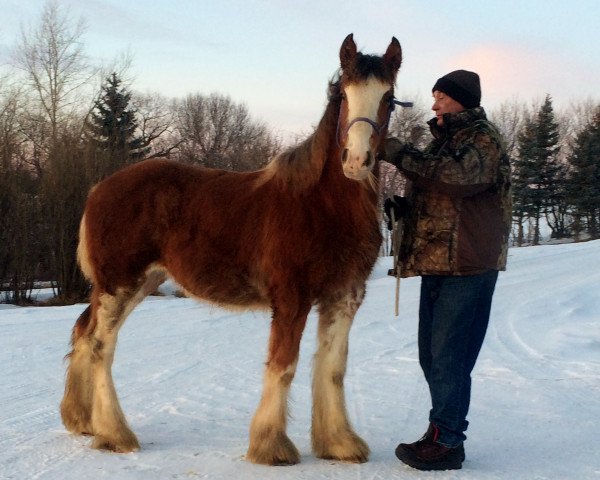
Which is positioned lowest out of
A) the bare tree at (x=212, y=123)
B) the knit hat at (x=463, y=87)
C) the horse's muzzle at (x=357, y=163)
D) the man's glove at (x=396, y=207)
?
the man's glove at (x=396, y=207)

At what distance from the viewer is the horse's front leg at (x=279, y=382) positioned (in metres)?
3.71

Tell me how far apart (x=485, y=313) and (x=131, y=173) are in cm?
275

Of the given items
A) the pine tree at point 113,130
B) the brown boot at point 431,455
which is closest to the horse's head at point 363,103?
the brown boot at point 431,455

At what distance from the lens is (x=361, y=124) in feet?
10.9

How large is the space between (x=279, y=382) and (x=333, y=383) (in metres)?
0.43

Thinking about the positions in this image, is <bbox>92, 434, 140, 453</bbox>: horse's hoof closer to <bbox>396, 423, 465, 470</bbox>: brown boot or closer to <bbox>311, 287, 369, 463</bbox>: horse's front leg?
<bbox>311, 287, 369, 463</bbox>: horse's front leg

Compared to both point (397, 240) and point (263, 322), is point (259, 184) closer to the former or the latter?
point (397, 240)

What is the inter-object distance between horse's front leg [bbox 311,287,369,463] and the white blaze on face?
97 centimetres

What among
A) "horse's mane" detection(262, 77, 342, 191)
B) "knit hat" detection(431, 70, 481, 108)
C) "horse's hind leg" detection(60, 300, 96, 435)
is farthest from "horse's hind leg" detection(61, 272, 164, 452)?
"knit hat" detection(431, 70, 481, 108)

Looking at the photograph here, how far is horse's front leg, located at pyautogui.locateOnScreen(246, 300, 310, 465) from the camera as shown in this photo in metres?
3.71

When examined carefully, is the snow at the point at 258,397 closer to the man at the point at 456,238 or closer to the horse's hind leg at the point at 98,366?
the horse's hind leg at the point at 98,366

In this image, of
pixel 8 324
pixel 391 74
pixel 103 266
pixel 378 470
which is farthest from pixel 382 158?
pixel 8 324

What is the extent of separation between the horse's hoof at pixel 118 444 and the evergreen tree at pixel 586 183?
47995 millimetres

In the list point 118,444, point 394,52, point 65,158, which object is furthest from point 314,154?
point 65,158
